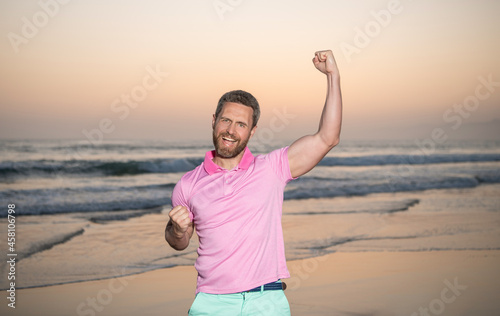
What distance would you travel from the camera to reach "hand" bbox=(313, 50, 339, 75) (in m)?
3.12

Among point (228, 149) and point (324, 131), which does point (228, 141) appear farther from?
point (324, 131)

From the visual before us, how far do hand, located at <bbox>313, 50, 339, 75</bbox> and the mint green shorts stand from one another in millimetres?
1274

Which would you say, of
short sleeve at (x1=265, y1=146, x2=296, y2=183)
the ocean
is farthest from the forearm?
the ocean

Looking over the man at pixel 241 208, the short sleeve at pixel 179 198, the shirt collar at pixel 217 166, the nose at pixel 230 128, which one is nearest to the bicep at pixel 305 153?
the man at pixel 241 208

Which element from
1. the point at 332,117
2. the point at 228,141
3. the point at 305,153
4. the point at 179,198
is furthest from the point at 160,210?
the point at 332,117

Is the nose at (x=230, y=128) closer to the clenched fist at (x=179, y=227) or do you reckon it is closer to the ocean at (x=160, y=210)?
the clenched fist at (x=179, y=227)

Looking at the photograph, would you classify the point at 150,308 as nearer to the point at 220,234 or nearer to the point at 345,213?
the point at 220,234

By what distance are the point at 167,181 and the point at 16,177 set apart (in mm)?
5488

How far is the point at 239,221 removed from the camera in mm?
3021

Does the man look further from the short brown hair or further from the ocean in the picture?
the ocean

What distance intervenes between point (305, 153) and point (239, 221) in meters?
0.55

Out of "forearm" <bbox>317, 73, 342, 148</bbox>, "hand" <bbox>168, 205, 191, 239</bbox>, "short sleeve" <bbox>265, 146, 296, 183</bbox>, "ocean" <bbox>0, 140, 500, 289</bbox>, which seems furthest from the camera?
"ocean" <bbox>0, 140, 500, 289</bbox>

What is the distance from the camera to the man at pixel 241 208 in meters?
2.99

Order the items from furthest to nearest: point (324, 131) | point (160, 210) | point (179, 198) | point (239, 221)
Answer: point (160, 210), point (179, 198), point (324, 131), point (239, 221)
